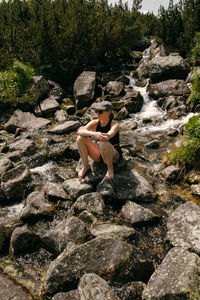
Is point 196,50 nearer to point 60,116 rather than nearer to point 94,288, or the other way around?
point 60,116

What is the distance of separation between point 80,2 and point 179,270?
20794 mm

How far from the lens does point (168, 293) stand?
8.30ft

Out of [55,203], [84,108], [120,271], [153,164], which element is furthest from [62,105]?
[120,271]

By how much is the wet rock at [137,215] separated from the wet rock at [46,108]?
870 cm

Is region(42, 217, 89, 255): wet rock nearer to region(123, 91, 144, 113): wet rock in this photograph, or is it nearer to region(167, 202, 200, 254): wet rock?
region(167, 202, 200, 254): wet rock

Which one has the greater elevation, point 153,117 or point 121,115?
point 121,115

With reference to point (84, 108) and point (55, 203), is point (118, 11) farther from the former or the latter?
point (55, 203)

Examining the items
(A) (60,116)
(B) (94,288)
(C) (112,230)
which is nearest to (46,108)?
(A) (60,116)

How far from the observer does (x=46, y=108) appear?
11930 millimetres

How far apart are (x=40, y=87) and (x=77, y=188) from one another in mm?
9317

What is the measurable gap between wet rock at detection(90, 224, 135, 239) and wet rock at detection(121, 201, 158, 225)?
27 cm

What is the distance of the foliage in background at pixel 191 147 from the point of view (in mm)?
5398

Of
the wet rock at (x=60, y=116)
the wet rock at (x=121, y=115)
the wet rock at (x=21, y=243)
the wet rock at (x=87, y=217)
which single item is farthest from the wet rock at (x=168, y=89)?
the wet rock at (x=21, y=243)

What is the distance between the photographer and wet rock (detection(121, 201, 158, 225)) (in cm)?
420
